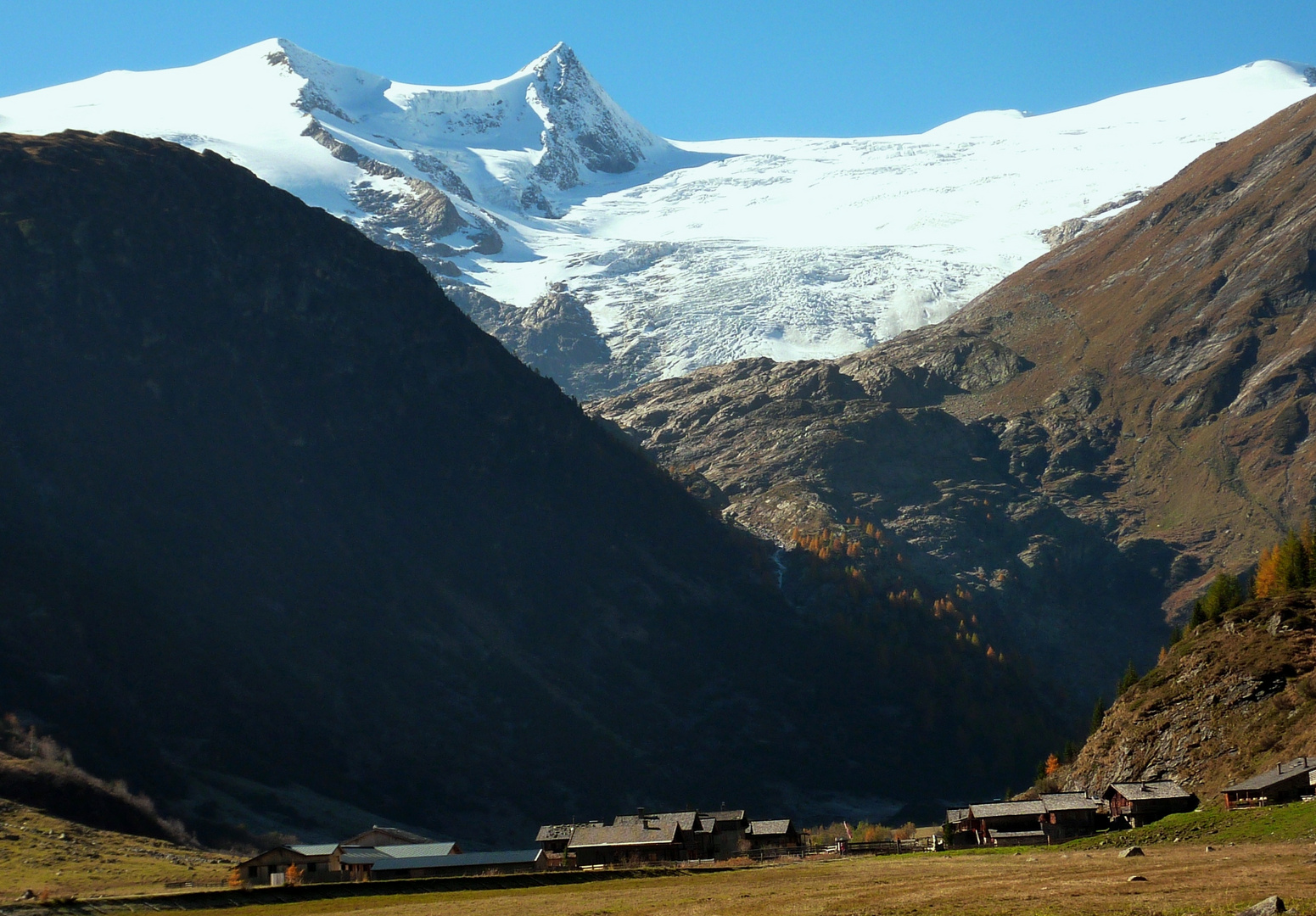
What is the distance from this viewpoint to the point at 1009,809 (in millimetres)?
122688

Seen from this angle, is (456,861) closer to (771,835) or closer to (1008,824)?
(771,835)

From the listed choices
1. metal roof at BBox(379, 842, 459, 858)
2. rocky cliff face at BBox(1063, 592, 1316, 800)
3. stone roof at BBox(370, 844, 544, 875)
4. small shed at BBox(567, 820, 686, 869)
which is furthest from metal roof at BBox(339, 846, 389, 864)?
rocky cliff face at BBox(1063, 592, 1316, 800)

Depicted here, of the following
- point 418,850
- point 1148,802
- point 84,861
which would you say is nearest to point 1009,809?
point 1148,802

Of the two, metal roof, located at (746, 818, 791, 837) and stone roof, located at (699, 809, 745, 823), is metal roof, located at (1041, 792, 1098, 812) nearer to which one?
metal roof, located at (746, 818, 791, 837)

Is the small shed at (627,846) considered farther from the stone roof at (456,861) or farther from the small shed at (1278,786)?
the small shed at (1278,786)

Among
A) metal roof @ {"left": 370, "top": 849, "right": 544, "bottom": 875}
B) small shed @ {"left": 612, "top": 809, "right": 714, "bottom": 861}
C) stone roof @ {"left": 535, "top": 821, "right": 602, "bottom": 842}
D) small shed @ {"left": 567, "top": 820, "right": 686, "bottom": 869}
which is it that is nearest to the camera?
metal roof @ {"left": 370, "top": 849, "right": 544, "bottom": 875}

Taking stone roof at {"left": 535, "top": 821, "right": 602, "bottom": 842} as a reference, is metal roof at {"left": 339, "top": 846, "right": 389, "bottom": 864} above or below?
above

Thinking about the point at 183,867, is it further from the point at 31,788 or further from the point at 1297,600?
the point at 1297,600

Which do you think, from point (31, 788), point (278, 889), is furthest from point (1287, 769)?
point (31, 788)

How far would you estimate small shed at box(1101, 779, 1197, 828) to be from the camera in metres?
106

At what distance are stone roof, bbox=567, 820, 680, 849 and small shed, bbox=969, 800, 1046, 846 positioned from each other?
92.6 feet

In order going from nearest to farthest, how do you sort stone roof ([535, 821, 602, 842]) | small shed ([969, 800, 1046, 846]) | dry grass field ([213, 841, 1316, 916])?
dry grass field ([213, 841, 1316, 916]) < small shed ([969, 800, 1046, 846]) < stone roof ([535, 821, 602, 842])

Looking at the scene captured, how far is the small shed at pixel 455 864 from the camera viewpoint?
118 m

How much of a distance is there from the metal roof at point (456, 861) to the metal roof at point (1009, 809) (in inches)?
1529
